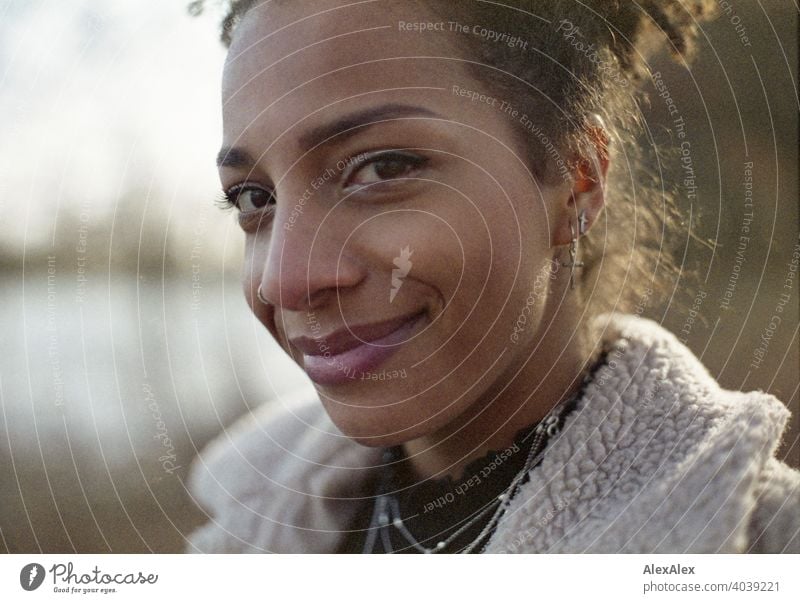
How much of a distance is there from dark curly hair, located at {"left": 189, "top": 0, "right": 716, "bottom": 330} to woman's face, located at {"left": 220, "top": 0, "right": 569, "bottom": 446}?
2 cm

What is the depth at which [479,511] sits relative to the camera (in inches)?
22.1

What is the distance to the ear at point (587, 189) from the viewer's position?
0.52m

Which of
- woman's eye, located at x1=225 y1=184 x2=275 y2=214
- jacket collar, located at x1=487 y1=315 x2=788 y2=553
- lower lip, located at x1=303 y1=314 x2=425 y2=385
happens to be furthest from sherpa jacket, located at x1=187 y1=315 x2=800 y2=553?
woman's eye, located at x1=225 y1=184 x2=275 y2=214

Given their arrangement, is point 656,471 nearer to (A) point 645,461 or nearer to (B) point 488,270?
(A) point 645,461

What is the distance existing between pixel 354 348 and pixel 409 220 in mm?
96

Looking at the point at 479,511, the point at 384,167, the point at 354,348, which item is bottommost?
the point at 479,511

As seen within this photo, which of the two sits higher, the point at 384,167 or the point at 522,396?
the point at 384,167

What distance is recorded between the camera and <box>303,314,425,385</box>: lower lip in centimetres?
54

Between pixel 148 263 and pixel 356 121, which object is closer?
pixel 356 121

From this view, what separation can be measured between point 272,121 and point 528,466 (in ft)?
0.91

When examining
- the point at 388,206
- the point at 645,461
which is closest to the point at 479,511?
the point at 645,461

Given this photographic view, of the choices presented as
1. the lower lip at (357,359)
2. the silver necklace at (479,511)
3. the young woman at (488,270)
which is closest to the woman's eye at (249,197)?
the young woman at (488,270)
